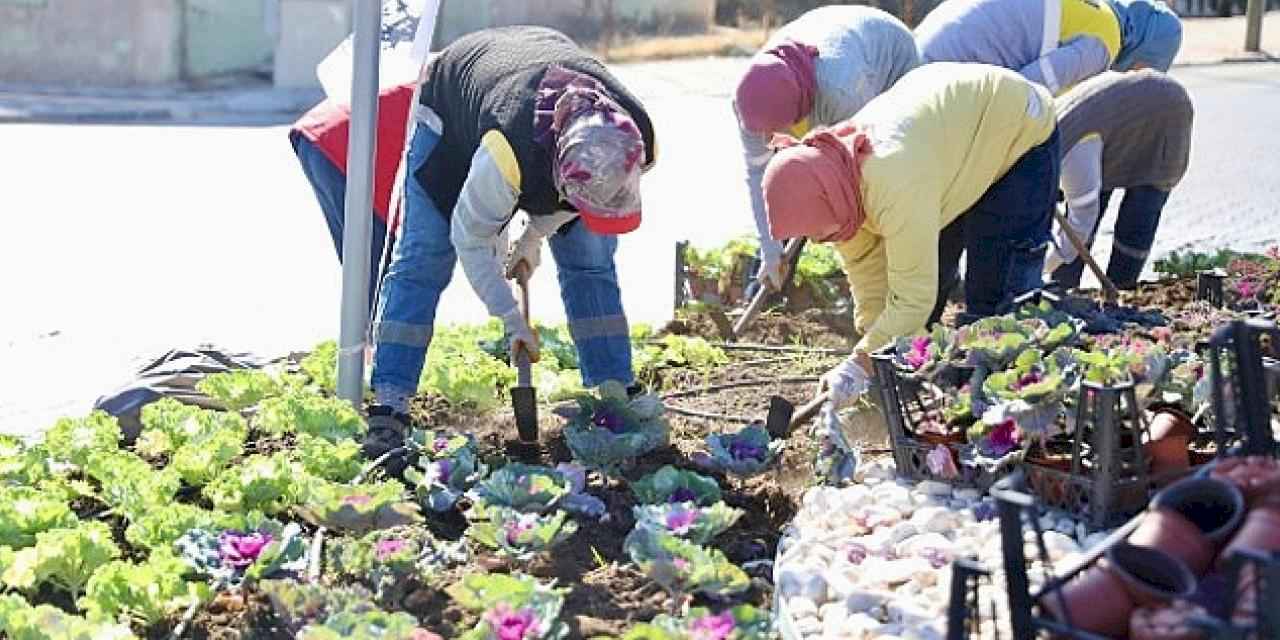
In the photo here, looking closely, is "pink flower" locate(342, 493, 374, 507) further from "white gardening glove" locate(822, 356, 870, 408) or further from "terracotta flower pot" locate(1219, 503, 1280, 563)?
"terracotta flower pot" locate(1219, 503, 1280, 563)

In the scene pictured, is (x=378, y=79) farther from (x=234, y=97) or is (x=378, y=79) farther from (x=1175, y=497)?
(x=234, y=97)

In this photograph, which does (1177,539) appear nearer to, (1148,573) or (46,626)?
(1148,573)

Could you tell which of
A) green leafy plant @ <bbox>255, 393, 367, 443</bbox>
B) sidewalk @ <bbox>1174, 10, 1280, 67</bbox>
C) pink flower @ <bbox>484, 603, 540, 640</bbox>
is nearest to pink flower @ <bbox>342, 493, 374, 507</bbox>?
green leafy plant @ <bbox>255, 393, 367, 443</bbox>

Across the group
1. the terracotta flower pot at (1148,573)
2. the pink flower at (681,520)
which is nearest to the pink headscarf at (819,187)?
the pink flower at (681,520)

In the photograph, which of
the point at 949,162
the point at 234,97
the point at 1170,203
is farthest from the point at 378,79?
the point at 234,97

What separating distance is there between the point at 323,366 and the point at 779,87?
5.44ft

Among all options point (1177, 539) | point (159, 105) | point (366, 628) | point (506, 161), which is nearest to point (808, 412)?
point (506, 161)

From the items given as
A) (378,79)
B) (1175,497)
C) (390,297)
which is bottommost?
(390,297)

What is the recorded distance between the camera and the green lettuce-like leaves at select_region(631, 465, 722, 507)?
4543 mm

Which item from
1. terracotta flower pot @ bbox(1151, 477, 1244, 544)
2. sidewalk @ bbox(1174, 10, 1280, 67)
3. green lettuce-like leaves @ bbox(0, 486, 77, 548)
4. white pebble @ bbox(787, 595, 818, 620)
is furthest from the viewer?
sidewalk @ bbox(1174, 10, 1280, 67)

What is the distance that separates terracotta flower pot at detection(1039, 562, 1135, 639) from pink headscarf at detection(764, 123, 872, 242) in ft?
6.76

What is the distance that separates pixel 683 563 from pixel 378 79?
1.80 meters

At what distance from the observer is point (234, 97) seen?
675 inches

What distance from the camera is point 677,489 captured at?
15.0 ft
